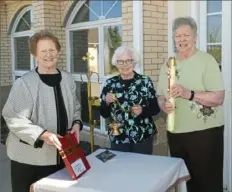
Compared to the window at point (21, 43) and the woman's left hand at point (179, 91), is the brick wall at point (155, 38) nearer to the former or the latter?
the woman's left hand at point (179, 91)

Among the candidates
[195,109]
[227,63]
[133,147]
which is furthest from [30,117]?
[227,63]

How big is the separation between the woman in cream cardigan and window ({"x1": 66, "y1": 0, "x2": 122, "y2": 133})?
2109 mm

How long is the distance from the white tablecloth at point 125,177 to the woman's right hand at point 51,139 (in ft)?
0.70

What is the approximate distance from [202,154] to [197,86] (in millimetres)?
505

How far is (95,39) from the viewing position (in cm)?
496

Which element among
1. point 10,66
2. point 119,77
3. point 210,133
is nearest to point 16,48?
point 10,66

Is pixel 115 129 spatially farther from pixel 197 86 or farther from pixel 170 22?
pixel 170 22

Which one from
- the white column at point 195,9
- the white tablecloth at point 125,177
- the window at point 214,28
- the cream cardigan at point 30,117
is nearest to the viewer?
the white tablecloth at point 125,177

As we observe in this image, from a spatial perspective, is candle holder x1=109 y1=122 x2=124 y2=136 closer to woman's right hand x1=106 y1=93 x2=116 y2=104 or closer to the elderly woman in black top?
the elderly woman in black top

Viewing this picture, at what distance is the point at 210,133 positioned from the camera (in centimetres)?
251

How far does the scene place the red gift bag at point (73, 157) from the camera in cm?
200

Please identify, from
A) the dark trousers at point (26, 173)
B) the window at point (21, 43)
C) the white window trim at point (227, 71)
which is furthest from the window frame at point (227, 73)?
the window at point (21, 43)

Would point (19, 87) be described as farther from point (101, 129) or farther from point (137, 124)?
point (101, 129)

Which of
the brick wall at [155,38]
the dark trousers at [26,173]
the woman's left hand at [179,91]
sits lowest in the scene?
the dark trousers at [26,173]
